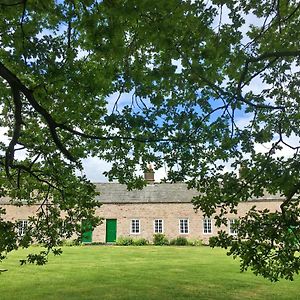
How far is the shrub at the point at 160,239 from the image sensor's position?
3650 cm

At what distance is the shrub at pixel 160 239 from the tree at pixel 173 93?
2795cm

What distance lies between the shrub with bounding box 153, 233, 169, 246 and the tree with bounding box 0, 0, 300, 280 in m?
27.9

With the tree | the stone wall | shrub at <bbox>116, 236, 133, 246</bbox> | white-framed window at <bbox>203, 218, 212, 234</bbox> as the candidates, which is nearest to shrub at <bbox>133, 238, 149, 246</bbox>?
shrub at <bbox>116, 236, 133, 246</bbox>

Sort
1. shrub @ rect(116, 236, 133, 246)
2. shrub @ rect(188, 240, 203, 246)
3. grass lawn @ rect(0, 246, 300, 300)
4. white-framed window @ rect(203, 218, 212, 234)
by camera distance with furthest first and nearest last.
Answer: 1. white-framed window @ rect(203, 218, 212, 234)
2. shrub @ rect(116, 236, 133, 246)
3. shrub @ rect(188, 240, 203, 246)
4. grass lawn @ rect(0, 246, 300, 300)

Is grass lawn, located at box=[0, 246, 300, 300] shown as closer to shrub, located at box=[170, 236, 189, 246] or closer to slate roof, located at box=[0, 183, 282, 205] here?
shrub, located at box=[170, 236, 189, 246]

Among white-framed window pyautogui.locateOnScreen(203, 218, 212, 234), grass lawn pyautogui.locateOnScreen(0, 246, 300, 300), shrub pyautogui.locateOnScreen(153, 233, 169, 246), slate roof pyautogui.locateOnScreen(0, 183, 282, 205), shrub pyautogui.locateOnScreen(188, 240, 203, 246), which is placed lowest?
grass lawn pyautogui.locateOnScreen(0, 246, 300, 300)

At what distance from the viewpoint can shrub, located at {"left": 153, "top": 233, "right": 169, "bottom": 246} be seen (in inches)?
1437

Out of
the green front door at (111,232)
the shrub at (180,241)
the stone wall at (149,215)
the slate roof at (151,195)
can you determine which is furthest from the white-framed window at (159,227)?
the green front door at (111,232)

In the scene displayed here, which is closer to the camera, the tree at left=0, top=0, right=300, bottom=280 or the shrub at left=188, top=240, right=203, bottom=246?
the tree at left=0, top=0, right=300, bottom=280

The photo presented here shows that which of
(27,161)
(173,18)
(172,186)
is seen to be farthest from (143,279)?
(172,186)

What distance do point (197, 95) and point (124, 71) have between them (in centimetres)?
159

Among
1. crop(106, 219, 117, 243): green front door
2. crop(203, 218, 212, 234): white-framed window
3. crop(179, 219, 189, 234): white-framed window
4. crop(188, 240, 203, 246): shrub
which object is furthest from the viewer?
crop(106, 219, 117, 243): green front door

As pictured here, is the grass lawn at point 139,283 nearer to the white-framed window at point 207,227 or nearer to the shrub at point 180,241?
the shrub at point 180,241

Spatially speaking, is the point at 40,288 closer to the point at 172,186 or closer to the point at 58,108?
the point at 58,108
